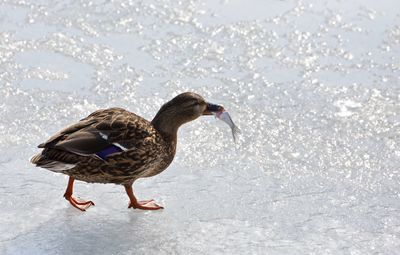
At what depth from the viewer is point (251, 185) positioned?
4.36m

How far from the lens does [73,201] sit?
4.08m

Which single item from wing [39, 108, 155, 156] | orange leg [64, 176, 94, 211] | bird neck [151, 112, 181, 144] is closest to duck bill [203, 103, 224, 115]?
bird neck [151, 112, 181, 144]

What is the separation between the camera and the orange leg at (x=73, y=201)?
4.06 meters

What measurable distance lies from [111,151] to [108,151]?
15 mm

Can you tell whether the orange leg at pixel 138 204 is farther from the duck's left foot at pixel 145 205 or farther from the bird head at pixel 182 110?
the bird head at pixel 182 110

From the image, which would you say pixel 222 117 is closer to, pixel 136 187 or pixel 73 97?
pixel 136 187

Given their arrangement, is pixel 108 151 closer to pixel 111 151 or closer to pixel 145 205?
pixel 111 151

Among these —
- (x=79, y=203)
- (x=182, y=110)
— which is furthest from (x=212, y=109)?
(x=79, y=203)

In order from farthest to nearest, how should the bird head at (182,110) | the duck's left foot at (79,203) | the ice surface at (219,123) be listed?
the bird head at (182,110), the duck's left foot at (79,203), the ice surface at (219,123)

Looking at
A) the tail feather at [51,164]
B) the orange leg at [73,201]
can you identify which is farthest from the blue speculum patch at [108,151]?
the orange leg at [73,201]

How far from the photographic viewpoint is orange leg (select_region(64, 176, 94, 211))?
4.06 m

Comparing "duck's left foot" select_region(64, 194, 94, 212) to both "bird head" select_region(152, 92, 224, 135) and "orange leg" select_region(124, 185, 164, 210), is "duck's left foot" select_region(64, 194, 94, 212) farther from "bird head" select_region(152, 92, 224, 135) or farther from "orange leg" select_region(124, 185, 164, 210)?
"bird head" select_region(152, 92, 224, 135)

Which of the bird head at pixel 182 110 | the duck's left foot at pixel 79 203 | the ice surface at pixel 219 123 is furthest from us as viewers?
the bird head at pixel 182 110

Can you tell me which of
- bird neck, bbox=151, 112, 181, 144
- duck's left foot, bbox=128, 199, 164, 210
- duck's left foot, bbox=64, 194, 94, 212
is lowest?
duck's left foot, bbox=128, 199, 164, 210
